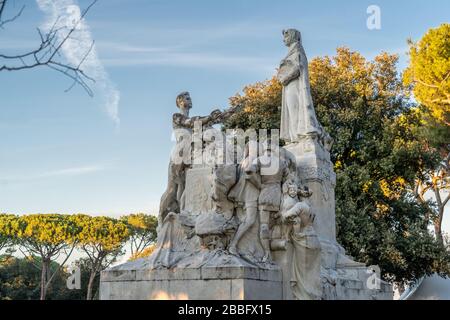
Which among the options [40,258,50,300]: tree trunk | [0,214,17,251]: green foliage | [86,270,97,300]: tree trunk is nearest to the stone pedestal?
[86,270,97,300]: tree trunk

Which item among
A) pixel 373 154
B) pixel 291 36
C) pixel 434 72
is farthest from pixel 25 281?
pixel 291 36

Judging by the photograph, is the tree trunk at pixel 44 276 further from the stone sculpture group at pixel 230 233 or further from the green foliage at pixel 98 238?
the stone sculpture group at pixel 230 233

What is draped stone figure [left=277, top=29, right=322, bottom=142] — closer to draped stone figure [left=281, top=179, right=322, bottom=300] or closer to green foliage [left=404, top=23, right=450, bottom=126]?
draped stone figure [left=281, top=179, right=322, bottom=300]

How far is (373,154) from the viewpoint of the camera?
20.3 metres

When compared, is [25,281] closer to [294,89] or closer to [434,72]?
[434,72]

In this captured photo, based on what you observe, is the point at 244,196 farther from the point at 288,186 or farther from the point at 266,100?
A: the point at 266,100

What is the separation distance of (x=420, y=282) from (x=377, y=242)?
4.31 m

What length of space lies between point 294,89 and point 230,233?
14.1 ft

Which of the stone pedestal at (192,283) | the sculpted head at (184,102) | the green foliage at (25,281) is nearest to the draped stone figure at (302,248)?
the stone pedestal at (192,283)

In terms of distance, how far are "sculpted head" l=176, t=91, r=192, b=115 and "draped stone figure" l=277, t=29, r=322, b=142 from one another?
2.13m

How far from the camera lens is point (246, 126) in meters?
21.7

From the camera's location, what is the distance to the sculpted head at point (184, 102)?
33.9 ft

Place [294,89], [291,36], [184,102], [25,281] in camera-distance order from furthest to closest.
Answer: [25,281] < [291,36] < [294,89] < [184,102]
